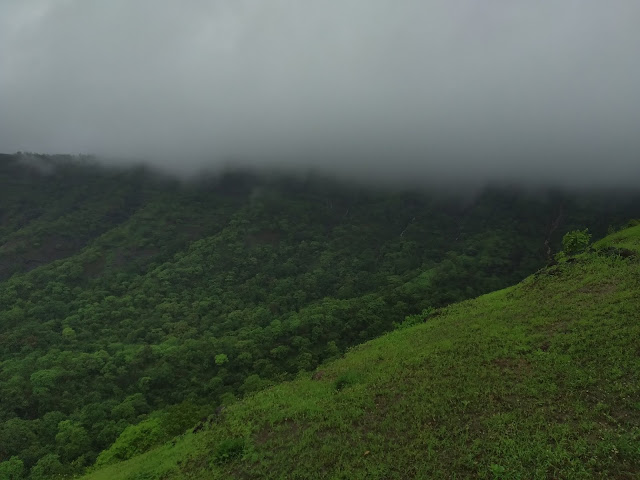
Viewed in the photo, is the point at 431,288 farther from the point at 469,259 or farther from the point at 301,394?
Answer: the point at 301,394

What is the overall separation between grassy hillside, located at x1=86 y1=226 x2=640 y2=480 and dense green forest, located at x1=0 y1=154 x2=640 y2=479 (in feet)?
70.7

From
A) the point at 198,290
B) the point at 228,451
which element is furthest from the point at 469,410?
the point at 198,290

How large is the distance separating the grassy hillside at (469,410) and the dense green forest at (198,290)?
21551 millimetres

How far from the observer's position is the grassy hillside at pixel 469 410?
16.2 metres

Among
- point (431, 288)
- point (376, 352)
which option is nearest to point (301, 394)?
point (376, 352)

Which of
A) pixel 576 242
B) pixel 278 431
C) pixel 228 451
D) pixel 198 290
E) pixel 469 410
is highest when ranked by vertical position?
pixel 576 242

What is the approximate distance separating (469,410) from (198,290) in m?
110

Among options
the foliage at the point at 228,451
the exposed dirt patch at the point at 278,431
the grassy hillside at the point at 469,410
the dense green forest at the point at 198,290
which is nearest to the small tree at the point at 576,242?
the grassy hillside at the point at 469,410

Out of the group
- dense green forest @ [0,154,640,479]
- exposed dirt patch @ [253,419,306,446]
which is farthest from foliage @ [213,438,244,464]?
→ dense green forest @ [0,154,640,479]

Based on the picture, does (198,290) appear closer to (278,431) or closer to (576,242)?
(576,242)

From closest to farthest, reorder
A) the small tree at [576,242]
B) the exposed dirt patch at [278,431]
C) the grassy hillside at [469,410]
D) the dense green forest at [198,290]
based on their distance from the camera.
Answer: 1. the grassy hillside at [469,410]
2. the exposed dirt patch at [278,431]
3. the small tree at [576,242]
4. the dense green forest at [198,290]

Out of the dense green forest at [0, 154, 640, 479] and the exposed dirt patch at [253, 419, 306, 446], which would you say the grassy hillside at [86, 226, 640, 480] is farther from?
the dense green forest at [0, 154, 640, 479]

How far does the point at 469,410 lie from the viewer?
19266mm

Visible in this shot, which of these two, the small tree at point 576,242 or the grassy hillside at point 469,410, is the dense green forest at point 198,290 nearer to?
the grassy hillside at point 469,410
